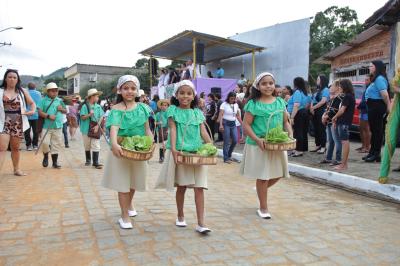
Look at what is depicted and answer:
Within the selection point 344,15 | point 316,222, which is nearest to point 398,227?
point 316,222

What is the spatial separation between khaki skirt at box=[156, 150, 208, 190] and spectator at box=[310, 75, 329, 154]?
231 inches

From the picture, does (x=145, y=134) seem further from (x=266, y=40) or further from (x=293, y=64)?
(x=266, y=40)

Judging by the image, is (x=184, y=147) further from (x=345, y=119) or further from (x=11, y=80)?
(x=345, y=119)

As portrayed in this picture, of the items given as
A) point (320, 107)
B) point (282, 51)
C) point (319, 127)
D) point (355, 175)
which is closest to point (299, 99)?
point (320, 107)

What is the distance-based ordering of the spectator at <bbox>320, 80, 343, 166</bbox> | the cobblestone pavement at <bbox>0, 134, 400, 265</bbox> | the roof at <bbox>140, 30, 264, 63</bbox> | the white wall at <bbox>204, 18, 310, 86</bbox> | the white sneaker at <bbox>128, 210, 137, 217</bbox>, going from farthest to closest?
the roof at <bbox>140, 30, 264, 63</bbox>, the white wall at <bbox>204, 18, 310, 86</bbox>, the spectator at <bbox>320, 80, 343, 166</bbox>, the white sneaker at <bbox>128, 210, 137, 217</bbox>, the cobblestone pavement at <bbox>0, 134, 400, 265</bbox>

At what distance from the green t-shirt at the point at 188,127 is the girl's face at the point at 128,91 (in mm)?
455

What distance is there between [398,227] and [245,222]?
172cm

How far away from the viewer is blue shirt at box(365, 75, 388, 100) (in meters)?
7.49

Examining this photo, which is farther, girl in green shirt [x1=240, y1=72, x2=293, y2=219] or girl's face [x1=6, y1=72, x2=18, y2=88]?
girl's face [x1=6, y1=72, x2=18, y2=88]

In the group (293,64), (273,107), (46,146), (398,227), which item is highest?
(293,64)

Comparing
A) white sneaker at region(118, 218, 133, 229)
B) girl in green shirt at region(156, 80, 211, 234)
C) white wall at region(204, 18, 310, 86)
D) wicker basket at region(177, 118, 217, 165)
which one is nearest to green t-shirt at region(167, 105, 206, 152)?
girl in green shirt at region(156, 80, 211, 234)

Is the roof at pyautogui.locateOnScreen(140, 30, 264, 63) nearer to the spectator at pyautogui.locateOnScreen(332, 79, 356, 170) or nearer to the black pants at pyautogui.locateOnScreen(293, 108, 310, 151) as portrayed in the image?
the black pants at pyautogui.locateOnScreen(293, 108, 310, 151)

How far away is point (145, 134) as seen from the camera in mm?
4344

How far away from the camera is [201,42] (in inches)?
738
